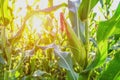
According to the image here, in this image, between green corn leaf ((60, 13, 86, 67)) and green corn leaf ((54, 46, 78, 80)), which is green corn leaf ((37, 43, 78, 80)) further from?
green corn leaf ((60, 13, 86, 67))

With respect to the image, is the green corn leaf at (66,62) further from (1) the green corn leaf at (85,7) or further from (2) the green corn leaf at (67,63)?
(1) the green corn leaf at (85,7)

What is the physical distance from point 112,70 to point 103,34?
0.39 feet

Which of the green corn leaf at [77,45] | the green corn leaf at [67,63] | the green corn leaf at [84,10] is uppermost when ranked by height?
the green corn leaf at [84,10]

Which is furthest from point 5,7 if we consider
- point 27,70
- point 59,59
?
point 27,70

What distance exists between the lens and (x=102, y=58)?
0.91 metres

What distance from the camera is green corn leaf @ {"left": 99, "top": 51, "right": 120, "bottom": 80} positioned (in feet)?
2.94

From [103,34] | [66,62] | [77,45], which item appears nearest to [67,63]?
[66,62]

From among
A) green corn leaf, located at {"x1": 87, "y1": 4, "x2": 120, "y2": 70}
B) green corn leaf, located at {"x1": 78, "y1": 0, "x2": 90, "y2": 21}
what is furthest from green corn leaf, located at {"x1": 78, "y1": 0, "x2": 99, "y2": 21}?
green corn leaf, located at {"x1": 87, "y1": 4, "x2": 120, "y2": 70}

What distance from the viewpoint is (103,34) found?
914mm

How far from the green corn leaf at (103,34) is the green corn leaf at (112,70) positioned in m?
0.03

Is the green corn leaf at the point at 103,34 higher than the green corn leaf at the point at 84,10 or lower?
lower

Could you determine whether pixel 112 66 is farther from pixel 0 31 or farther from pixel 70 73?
pixel 0 31

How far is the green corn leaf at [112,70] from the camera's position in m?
0.90

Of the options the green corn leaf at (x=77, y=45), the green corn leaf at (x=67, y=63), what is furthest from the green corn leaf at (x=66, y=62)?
the green corn leaf at (x=77, y=45)
